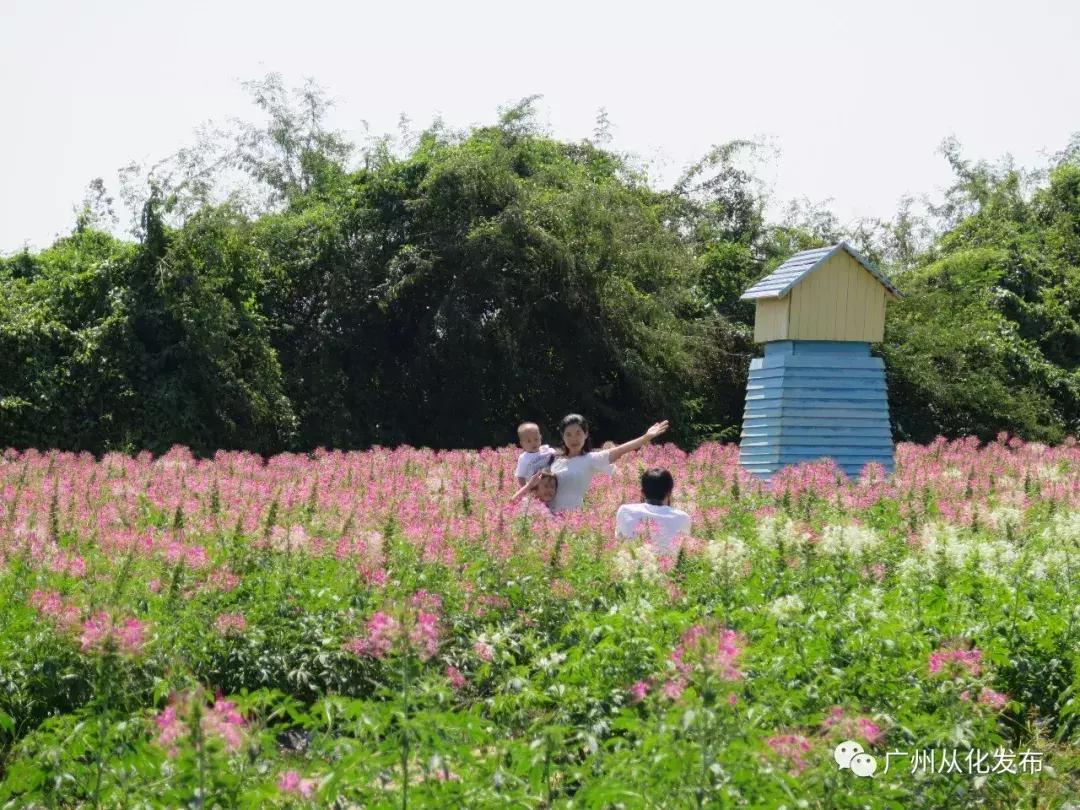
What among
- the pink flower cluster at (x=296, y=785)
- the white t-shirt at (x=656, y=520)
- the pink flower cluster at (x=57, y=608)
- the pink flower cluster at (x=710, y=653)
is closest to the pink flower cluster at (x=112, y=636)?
the pink flower cluster at (x=296, y=785)

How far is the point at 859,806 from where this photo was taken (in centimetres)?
457

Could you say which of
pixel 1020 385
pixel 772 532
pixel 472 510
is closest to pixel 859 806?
pixel 772 532

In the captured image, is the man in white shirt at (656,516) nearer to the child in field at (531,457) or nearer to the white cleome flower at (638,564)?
the white cleome flower at (638,564)

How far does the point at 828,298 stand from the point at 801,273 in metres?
0.49

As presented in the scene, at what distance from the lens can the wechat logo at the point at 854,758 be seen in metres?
4.39

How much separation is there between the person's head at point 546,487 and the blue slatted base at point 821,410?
245 inches

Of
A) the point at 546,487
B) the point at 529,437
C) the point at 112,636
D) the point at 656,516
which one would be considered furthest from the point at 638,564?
the point at 529,437

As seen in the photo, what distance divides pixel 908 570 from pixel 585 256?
1451 cm

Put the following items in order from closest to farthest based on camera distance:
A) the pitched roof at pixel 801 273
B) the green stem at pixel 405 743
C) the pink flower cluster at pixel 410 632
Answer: the green stem at pixel 405 743 < the pink flower cluster at pixel 410 632 < the pitched roof at pixel 801 273

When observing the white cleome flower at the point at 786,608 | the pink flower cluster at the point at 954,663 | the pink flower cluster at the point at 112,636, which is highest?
the pink flower cluster at the point at 112,636

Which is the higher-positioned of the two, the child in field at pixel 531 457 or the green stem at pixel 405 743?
the child in field at pixel 531 457

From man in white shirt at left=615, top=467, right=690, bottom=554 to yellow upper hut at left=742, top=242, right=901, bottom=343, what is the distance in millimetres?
7780

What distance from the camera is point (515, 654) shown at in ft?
23.2

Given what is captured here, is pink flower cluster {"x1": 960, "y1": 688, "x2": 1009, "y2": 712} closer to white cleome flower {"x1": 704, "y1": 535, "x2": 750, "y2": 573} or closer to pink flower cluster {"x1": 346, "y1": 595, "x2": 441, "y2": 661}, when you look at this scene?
pink flower cluster {"x1": 346, "y1": 595, "x2": 441, "y2": 661}
